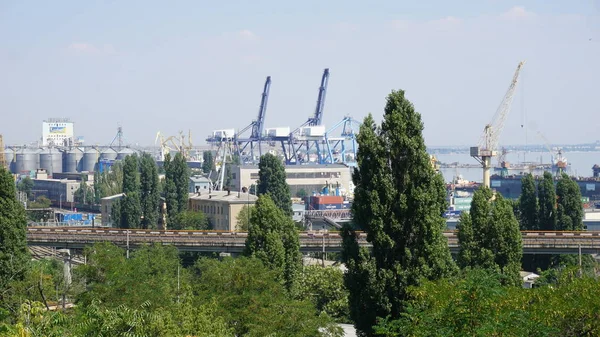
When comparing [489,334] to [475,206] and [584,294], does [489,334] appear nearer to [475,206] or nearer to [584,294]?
[584,294]

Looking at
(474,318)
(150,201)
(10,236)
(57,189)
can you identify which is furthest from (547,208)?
(57,189)

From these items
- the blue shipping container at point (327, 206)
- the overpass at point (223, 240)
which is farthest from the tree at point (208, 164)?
the overpass at point (223, 240)

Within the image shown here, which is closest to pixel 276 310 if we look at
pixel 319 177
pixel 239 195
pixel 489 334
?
pixel 489 334

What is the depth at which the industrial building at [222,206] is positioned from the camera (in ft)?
275

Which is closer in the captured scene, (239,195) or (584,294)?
(584,294)

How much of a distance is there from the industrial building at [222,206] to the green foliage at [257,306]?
46462mm

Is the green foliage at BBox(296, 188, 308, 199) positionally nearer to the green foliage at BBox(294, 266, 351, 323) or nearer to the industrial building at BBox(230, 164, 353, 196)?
the industrial building at BBox(230, 164, 353, 196)

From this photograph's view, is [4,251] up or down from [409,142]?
down

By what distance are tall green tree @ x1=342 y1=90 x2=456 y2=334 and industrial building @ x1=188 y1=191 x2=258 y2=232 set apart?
54.0m

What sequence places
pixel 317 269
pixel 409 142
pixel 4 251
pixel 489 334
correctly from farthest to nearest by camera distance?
pixel 317 269
pixel 4 251
pixel 409 142
pixel 489 334

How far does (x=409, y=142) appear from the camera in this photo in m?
26.8

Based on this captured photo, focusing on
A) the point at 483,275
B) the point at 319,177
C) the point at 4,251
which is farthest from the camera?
the point at 319,177

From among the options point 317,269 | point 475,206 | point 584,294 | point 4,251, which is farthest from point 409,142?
point 317,269

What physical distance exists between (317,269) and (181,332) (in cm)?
2331
